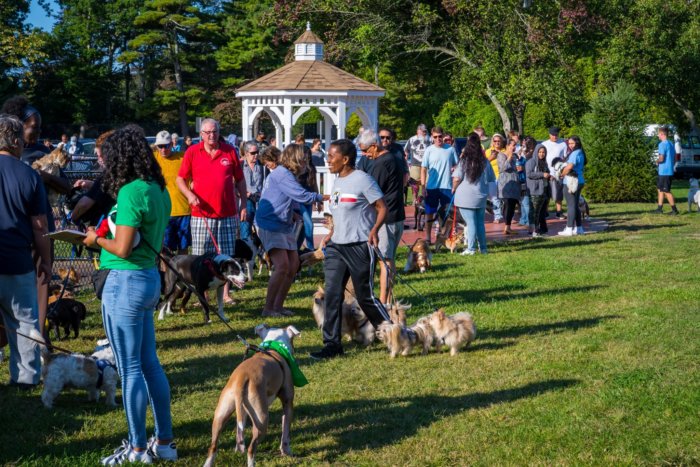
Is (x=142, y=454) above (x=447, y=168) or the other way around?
the other way around

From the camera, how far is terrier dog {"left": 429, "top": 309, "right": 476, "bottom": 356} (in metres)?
8.20

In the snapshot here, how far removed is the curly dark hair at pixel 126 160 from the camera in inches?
195

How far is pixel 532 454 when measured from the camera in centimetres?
557

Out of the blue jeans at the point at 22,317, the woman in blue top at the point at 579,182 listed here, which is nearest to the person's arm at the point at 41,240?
the blue jeans at the point at 22,317

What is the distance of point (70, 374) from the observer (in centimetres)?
656

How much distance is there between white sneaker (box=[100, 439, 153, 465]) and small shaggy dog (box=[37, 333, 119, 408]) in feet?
4.64

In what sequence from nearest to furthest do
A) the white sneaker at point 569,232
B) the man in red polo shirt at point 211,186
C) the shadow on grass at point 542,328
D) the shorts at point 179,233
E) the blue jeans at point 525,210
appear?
the shadow on grass at point 542,328 → the man in red polo shirt at point 211,186 → the shorts at point 179,233 → the white sneaker at point 569,232 → the blue jeans at point 525,210

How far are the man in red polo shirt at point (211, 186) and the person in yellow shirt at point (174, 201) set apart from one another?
414mm

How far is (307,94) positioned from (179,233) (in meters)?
7.36

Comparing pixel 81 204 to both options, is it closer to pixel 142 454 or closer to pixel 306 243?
pixel 142 454

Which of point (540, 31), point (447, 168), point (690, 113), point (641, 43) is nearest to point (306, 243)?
point (447, 168)

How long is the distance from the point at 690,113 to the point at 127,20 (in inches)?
→ 1483

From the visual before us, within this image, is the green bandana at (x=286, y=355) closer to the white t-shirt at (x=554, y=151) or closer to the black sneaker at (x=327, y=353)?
the black sneaker at (x=327, y=353)

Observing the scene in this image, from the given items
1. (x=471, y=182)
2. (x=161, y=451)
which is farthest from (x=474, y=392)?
(x=471, y=182)
